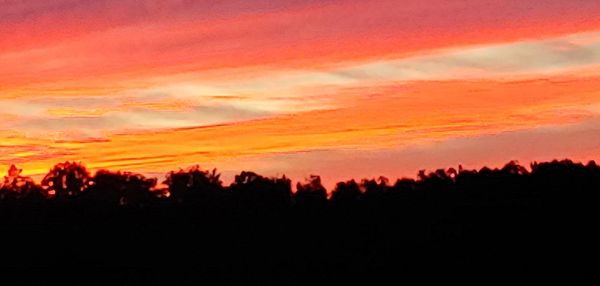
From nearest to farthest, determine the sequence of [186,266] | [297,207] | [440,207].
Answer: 1. [186,266]
2. [440,207]
3. [297,207]

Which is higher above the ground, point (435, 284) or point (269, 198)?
point (269, 198)

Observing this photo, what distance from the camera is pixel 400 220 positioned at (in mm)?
68750

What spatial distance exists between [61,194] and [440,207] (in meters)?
25.5

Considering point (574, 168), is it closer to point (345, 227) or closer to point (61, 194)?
point (345, 227)

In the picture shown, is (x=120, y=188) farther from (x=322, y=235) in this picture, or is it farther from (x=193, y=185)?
(x=322, y=235)

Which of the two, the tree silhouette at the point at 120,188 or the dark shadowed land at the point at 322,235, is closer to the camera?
the dark shadowed land at the point at 322,235

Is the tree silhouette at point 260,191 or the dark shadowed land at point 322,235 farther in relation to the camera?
the tree silhouette at point 260,191

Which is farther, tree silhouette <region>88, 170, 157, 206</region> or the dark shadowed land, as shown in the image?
tree silhouette <region>88, 170, 157, 206</region>

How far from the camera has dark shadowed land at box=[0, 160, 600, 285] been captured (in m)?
60.5

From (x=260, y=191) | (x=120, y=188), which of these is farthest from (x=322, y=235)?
(x=120, y=188)

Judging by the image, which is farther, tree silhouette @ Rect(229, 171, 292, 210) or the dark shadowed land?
tree silhouette @ Rect(229, 171, 292, 210)

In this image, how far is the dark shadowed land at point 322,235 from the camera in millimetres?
60531

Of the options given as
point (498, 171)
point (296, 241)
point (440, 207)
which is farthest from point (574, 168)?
point (296, 241)

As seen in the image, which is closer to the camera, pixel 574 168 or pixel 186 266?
pixel 186 266
